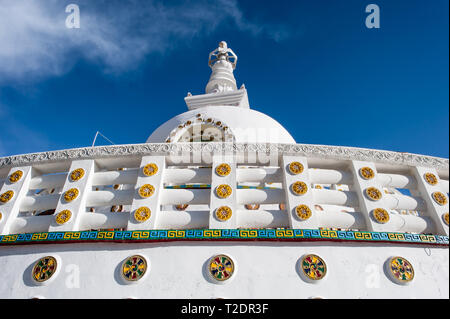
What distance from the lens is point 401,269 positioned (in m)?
4.72

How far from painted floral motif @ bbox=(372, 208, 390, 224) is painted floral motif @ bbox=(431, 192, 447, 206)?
1.36m

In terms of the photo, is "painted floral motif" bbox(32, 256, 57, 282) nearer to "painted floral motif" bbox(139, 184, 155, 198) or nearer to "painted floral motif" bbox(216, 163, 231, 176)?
"painted floral motif" bbox(139, 184, 155, 198)

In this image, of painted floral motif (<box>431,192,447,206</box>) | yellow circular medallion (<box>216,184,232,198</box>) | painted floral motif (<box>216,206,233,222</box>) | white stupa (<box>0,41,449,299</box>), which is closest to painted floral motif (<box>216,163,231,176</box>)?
white stupa (<box>0,41,449,299</box>)

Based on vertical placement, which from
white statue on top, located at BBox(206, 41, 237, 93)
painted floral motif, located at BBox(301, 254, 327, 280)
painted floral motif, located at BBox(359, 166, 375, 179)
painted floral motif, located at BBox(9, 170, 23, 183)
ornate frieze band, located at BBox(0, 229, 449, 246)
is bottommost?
painted floral motif, located at BBox(301, 254, 327, 280)

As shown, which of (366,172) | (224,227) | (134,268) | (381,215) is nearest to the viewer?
(134,268)

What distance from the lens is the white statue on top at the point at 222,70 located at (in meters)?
17.7

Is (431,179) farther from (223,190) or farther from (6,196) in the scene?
(6,196)

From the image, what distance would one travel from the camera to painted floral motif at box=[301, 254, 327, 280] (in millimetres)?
4520

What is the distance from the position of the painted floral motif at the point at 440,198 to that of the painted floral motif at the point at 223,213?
169 inches

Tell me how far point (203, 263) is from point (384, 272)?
9.92ft

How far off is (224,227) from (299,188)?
1681 mm

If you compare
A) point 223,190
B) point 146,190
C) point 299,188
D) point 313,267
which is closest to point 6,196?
point 146,190

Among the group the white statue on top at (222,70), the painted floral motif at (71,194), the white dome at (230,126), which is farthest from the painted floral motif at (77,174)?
the white statue on top at (222,70)
